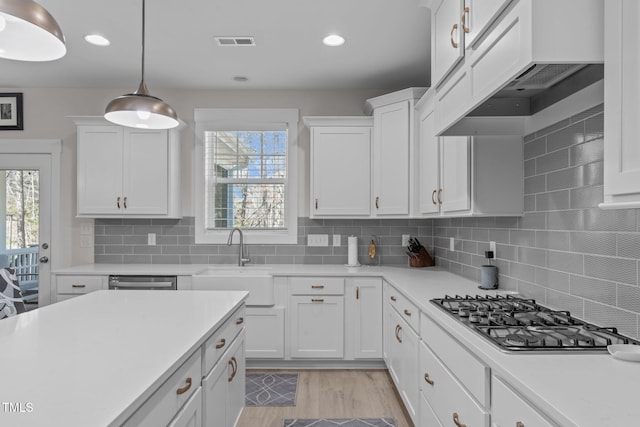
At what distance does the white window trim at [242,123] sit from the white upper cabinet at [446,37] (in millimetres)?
2082

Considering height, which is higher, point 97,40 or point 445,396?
point 97,40

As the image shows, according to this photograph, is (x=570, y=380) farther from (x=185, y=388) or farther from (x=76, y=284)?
(x=76, y=284)

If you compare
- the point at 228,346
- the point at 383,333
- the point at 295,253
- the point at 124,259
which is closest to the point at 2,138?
the point at 124,259

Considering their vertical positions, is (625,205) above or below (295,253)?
above

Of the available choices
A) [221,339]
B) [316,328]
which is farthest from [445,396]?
[316,328]

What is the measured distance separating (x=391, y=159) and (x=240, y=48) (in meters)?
1.51

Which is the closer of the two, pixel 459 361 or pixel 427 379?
pixel 459 361

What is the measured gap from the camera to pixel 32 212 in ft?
13.5

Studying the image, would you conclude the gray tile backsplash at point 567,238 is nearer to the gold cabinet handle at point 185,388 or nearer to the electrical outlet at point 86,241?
the gold cabinet handle at point 185,388

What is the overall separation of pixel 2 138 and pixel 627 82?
4982 millimetres

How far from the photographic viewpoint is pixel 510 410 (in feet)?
3.96

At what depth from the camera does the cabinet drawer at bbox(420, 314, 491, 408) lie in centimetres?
139

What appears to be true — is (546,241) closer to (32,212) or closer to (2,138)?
(32,212)

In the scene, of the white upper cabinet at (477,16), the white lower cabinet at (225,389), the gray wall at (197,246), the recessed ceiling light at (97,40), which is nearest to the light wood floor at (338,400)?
the white lower cabinet at (225,389)
